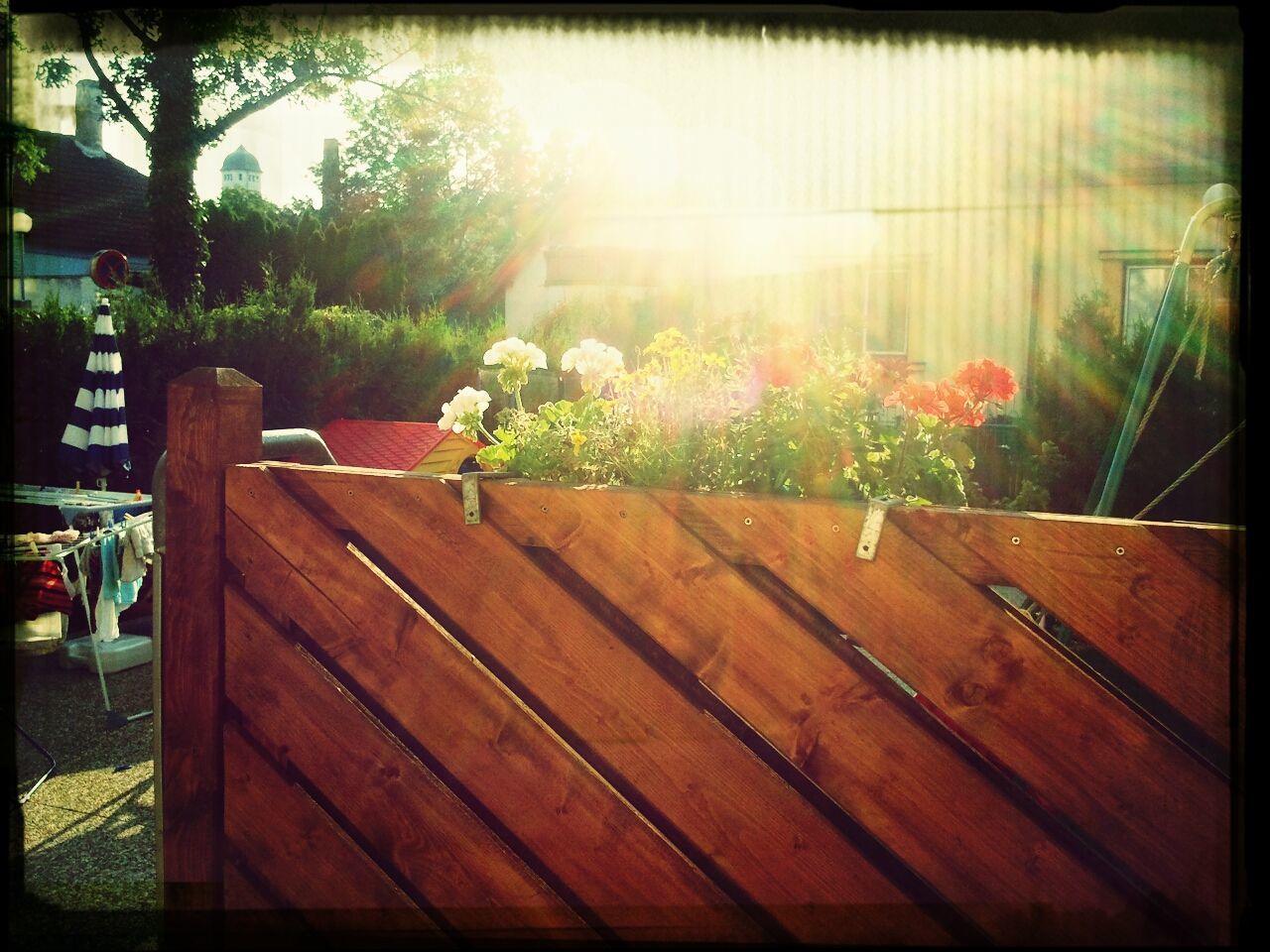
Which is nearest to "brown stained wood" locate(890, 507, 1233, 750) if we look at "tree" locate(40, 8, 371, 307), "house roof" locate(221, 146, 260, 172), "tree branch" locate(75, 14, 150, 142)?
"tree" locate(40, 8, 371, 307)

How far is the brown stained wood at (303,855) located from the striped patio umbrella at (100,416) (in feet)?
17.9

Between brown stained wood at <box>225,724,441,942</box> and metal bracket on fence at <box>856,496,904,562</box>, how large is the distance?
3.34 ft

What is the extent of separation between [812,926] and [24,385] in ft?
25.8

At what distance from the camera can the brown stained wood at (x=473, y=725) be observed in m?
1.79

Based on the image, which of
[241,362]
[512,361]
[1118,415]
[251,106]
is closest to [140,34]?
[251,106]

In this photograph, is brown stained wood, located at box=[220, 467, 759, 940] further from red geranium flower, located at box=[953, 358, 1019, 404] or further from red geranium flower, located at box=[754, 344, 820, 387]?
red geranium flower, located at box=[953, 358, 1019, 404]

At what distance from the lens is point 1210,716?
1.60 m

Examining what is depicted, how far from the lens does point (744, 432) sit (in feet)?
6.40

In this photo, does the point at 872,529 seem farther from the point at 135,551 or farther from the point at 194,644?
the point at 135,551

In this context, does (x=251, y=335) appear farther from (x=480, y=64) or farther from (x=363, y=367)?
(x=480, y=64)

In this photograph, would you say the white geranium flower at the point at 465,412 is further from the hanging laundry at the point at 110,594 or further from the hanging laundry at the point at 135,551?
the hanging laundry at the point at 110,594

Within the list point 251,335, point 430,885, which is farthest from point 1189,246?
point 251,335

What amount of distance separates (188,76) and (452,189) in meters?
22.9

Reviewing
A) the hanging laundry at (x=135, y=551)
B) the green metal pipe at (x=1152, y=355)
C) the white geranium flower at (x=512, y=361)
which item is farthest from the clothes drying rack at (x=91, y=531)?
the green metal pipe at (x=1152, y=355)
